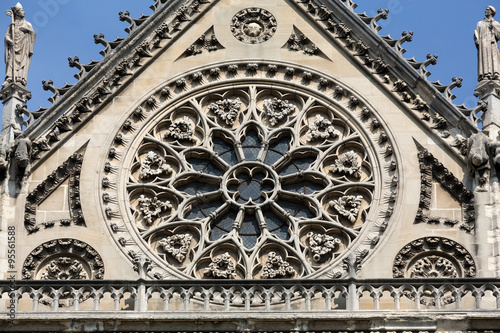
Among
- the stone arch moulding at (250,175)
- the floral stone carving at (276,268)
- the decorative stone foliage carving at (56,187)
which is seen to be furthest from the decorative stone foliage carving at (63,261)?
the floral stone carving at (276,268)

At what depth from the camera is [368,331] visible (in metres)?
25.8

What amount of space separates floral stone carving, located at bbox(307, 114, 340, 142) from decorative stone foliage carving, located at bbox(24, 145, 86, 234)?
3679 mm

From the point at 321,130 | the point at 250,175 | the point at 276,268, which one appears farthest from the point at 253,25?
the point at 276,268

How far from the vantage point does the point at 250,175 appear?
28875 millimetres

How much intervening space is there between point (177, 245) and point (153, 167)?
1.53m

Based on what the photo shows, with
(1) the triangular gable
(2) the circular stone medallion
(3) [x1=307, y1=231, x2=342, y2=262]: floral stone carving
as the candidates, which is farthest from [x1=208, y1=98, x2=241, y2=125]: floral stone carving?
(3) [x1=307, y1=231, x2=342, y2=262]: floral stone carving

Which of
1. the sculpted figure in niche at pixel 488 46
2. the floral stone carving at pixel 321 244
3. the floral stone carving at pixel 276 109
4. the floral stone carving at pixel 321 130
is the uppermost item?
the sculpted figure in niche at pixel 488 46

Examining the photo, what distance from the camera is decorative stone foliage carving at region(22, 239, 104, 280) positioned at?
90.8 ft

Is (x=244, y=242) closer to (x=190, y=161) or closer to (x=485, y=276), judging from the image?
(x=190, y=161)

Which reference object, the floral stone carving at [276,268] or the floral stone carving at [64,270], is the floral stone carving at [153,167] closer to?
the floral stone carving at [64,270]

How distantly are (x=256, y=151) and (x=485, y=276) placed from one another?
4.48 m

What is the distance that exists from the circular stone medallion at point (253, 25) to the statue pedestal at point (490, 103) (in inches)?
147

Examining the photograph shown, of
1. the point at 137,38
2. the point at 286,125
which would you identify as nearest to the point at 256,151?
the point at 286,125

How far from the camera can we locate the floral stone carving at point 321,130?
29188mm
